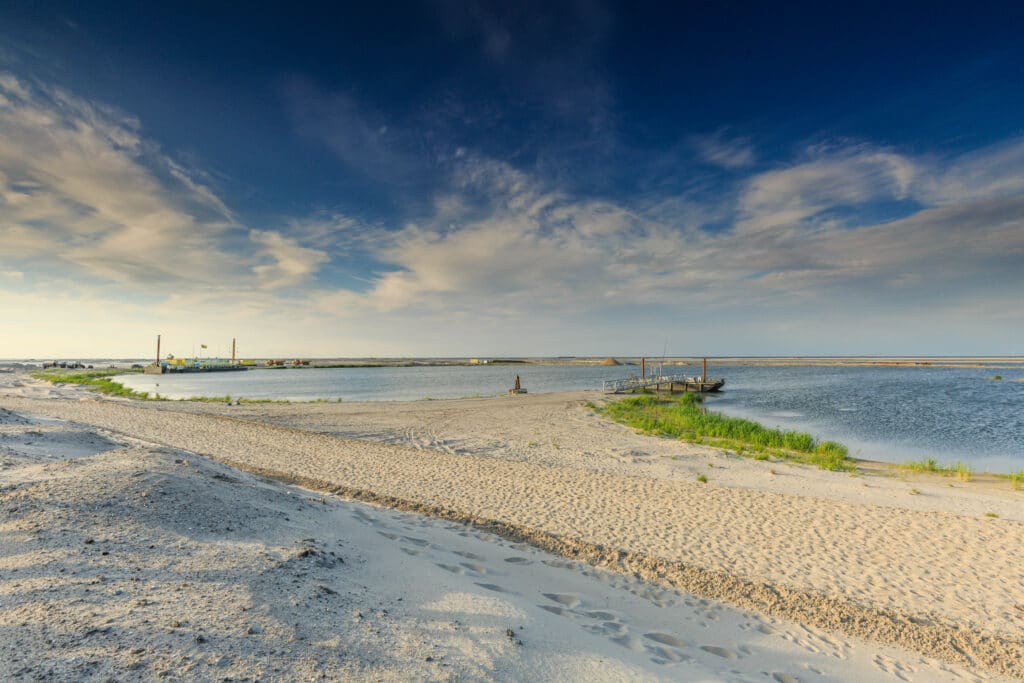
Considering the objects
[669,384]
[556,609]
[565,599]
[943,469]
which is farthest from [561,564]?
[669,384]

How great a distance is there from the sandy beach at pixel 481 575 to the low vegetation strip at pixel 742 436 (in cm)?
476

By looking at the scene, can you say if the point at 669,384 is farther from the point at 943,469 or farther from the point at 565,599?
the point at 565,599

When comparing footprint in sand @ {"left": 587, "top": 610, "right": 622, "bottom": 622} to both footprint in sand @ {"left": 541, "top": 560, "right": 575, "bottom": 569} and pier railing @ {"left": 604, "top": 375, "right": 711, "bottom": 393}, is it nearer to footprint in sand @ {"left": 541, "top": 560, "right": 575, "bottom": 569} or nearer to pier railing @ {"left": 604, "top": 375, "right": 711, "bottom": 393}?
footprint in sand @ {"left": 541, "top": 560, "right": 575, "bottom": 569}

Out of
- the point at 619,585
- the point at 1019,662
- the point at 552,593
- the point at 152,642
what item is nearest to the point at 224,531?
the point at 152,642

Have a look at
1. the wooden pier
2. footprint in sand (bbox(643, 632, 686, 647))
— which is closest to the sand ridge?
footprint in sand (bbox(643, 632, 686, 647))

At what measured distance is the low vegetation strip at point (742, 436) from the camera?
18.1 meters

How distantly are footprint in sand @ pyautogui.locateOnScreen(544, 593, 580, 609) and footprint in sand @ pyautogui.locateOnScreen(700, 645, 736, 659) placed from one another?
61.1 inches

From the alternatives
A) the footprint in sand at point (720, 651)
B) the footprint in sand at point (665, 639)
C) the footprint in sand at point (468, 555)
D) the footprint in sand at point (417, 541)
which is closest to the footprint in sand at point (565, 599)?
the footprint in sand at point (665, 639)

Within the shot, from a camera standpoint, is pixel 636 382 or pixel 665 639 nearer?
pixel 665 639

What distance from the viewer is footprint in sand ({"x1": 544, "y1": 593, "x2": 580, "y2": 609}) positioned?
6.10m

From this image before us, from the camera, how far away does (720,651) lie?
538 centimetres

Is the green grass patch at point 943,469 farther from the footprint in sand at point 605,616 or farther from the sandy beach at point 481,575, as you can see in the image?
the footprint in sand at point 605,616

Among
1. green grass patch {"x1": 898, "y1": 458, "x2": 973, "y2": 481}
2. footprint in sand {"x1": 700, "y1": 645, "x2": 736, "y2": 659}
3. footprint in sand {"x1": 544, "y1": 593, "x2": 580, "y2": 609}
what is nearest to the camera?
footprint in sand {"x1": 700, "y1": 645, "x2": 736, "y2": 659}

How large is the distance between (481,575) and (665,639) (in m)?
2.47
